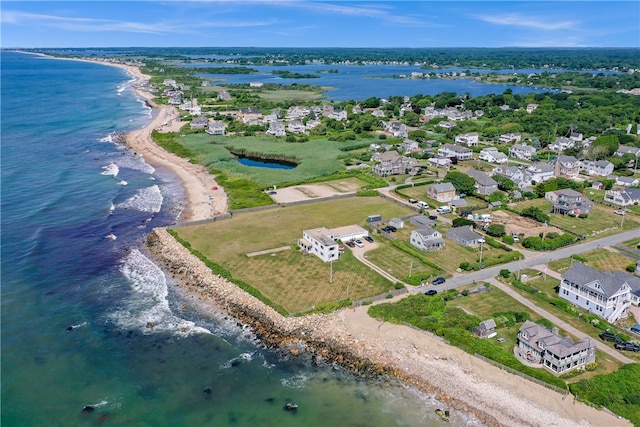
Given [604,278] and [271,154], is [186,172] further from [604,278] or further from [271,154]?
[604,278]

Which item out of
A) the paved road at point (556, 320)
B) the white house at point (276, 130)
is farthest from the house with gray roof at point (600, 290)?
the white house at point (276, 130)

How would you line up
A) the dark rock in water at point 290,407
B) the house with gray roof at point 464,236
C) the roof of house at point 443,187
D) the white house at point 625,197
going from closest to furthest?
the dark rock in water at point 290,407
the house with gray roof at point 464,236
the white house at point 625,197
the roof of house at point 443,187

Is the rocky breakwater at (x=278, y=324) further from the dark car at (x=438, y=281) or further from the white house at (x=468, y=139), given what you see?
the white house at (x=468, y=139)

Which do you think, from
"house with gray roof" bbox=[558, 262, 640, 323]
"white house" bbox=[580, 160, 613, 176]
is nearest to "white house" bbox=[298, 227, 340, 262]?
"house with gray roof" bbox=[558, 262, 640, 323]

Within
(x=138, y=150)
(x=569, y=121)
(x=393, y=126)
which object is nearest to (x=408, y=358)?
(x=138, y=150)

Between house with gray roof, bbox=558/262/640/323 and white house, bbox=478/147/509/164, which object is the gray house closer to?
house with gray roof, bbox=558/262/640/323

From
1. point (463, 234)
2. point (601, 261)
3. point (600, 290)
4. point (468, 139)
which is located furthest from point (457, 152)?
point (600, 290)
